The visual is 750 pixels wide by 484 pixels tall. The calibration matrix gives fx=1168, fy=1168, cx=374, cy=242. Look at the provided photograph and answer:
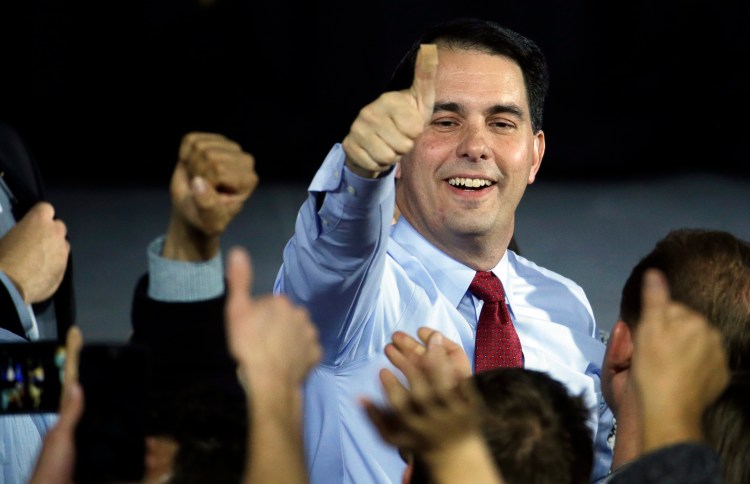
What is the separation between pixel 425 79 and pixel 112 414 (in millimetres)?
672

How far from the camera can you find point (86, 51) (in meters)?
5.10

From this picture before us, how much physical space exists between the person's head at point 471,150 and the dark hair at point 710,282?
51 cm

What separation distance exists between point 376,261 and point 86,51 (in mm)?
3696

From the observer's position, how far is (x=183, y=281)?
1.27 metres

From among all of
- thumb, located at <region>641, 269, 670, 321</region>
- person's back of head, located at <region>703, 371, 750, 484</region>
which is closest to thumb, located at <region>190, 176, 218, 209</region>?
thumb, located at <region>641, 269, 670, 321</region>

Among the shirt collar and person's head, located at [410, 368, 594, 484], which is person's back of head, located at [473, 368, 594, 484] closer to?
person's head, located at [410, 368, 594, 484]

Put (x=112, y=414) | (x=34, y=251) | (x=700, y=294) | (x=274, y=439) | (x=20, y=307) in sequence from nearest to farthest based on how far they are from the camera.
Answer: (x=274, y=439), (x=112, y=414), (x=700, y=294), (x=20, y=307), (x=34, y=251)

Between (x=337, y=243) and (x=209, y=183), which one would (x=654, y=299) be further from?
(x=337, y=243)

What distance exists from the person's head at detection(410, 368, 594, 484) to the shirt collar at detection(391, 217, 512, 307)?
836 mm

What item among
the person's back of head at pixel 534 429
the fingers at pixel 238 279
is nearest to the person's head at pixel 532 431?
the person's back of head at pixel 534 429

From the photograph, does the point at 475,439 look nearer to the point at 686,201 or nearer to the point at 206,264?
the point at 206,264

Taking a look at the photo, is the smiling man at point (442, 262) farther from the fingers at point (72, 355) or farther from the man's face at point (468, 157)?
the fingers at point (72, 355)

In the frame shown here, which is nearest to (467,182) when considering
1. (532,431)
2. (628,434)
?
(628,434)

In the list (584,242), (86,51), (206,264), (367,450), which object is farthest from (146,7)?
(206,264)
